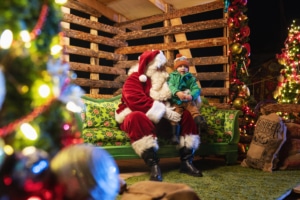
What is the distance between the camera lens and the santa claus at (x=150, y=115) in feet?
9.47

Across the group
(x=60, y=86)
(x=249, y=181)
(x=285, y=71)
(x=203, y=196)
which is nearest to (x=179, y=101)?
(x=249, y=181)

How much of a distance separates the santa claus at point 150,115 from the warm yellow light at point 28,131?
5.87 ft

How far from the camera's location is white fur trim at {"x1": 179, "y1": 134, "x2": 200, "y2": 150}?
3.16 meters

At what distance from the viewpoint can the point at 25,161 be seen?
108cm

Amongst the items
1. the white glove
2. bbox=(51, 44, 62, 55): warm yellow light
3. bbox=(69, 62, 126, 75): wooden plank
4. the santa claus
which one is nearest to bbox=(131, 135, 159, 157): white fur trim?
the santa claus

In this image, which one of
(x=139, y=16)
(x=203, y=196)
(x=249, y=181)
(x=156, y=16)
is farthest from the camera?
(x=139, y=16)

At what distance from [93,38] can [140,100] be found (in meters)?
2.51

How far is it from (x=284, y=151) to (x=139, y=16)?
3528mm

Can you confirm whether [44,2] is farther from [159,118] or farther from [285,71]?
[285,71]

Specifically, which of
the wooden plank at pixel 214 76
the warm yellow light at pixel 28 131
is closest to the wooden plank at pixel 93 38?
the wooden plank at pixel 214 76

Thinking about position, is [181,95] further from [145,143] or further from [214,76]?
[214,76]

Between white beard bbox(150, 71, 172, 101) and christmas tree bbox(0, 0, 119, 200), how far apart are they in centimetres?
196

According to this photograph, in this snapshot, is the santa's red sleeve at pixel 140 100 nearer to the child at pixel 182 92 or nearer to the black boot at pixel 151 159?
A: the child at pixel 182 92

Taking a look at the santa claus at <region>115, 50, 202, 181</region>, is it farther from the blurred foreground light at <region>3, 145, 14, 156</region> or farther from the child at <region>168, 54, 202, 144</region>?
the blurred foreground light at <region>3, 145, 14, 156</region>
